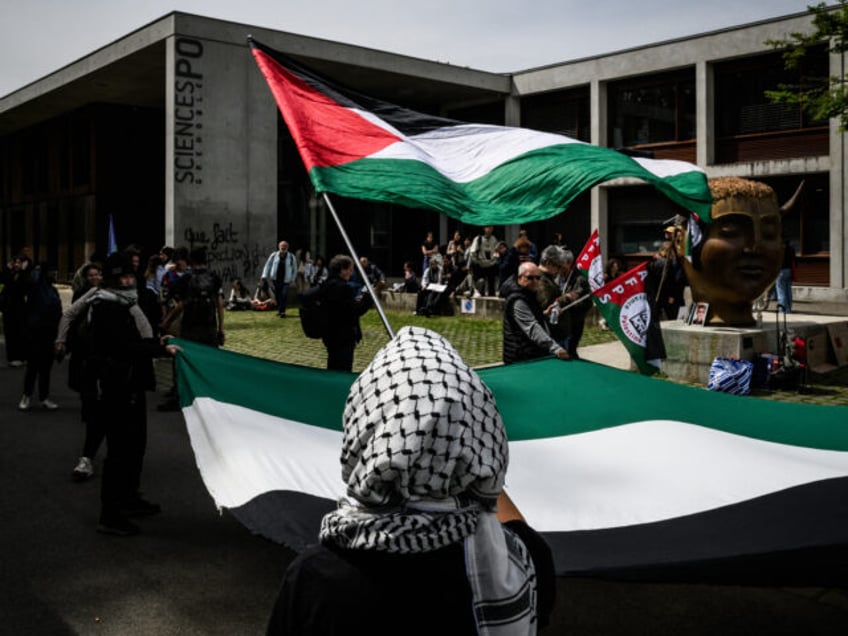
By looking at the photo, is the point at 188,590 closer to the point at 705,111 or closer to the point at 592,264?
the point at 592,264

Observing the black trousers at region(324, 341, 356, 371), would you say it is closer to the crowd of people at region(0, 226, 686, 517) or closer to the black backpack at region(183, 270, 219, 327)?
the crowd of people at region(0, 226, 686, 517)

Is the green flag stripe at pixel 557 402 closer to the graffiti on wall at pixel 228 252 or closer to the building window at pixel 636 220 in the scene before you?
the graffiti on wall at pixel 228 252

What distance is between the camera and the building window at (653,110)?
97.2 feet

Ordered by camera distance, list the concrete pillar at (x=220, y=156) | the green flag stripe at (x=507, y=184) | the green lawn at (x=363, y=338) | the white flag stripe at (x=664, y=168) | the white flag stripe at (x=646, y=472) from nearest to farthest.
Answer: the white flag stripe at (x=646, y=472) → the green flag stripe at (x=507, y=184) → the white flag stripe at (x=664, y=168) → the green lawn at (x=363, y=338) → the concrete pillar at (x=220, y=156)

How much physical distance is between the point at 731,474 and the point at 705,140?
26095 mm

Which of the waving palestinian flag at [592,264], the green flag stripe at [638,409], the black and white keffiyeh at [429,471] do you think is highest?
the waving palestinian flag at [592,264]

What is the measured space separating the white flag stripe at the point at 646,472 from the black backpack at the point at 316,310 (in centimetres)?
383

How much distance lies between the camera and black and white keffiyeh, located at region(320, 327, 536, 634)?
5.74ft

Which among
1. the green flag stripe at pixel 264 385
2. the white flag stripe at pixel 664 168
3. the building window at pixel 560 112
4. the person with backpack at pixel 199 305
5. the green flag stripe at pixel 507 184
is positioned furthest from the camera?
the building window at pixel 560 112

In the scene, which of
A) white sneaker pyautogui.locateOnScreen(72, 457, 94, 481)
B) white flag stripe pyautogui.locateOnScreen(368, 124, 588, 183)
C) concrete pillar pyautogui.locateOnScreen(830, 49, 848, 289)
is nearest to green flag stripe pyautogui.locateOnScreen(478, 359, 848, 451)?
white flag stripe pyautogui.locateOnScreen(368, 124, 588, 183)

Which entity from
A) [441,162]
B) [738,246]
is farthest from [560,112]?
[441,162]

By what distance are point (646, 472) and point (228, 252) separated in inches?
917

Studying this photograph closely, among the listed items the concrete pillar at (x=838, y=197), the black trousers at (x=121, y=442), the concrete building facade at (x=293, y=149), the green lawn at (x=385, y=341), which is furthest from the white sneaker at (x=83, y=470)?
the concrete pillar at (x=838, y=197)

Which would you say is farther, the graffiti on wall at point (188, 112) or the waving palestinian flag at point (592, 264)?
the graffiti on wall at point (188, 112)
